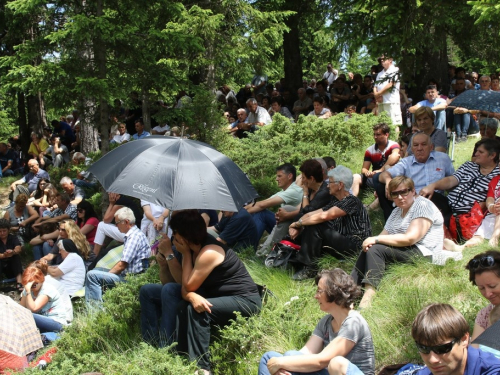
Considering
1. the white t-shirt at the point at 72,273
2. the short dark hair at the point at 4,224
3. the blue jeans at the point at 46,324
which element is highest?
the short dark hair at the point at 4,224

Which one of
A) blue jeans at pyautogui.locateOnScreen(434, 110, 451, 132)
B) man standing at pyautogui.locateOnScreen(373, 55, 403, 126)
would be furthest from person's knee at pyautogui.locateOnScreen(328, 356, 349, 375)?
man standing at pyautogui.locateOnScreen(373, 55, 403, 126)

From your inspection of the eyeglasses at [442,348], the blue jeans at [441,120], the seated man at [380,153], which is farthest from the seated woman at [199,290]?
the blue jeans at [441,120]

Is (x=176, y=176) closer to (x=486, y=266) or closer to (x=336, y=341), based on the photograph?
(x=336, y=341)

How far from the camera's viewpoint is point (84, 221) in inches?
410

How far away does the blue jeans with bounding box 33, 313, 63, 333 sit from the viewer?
771 centimetres

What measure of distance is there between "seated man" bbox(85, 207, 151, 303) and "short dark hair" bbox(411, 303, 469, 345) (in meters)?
5.17

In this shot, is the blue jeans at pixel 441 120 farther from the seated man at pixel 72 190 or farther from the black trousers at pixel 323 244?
the seated man at pixel 72 190

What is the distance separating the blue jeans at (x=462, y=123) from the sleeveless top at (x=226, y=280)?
7.34 meters

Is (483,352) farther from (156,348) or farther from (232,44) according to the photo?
(232,44)

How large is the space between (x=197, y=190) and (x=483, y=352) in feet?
10.1

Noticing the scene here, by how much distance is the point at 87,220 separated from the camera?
10.4 metres

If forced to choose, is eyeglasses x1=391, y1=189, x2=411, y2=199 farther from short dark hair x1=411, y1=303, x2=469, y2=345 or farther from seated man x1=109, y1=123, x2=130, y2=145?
seated man x1=109, y1=123, x2=130, y2=145

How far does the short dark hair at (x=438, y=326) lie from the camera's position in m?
3.21

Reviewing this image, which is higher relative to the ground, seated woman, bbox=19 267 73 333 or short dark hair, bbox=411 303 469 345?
short dark hair, bbox=411 303 469 345
